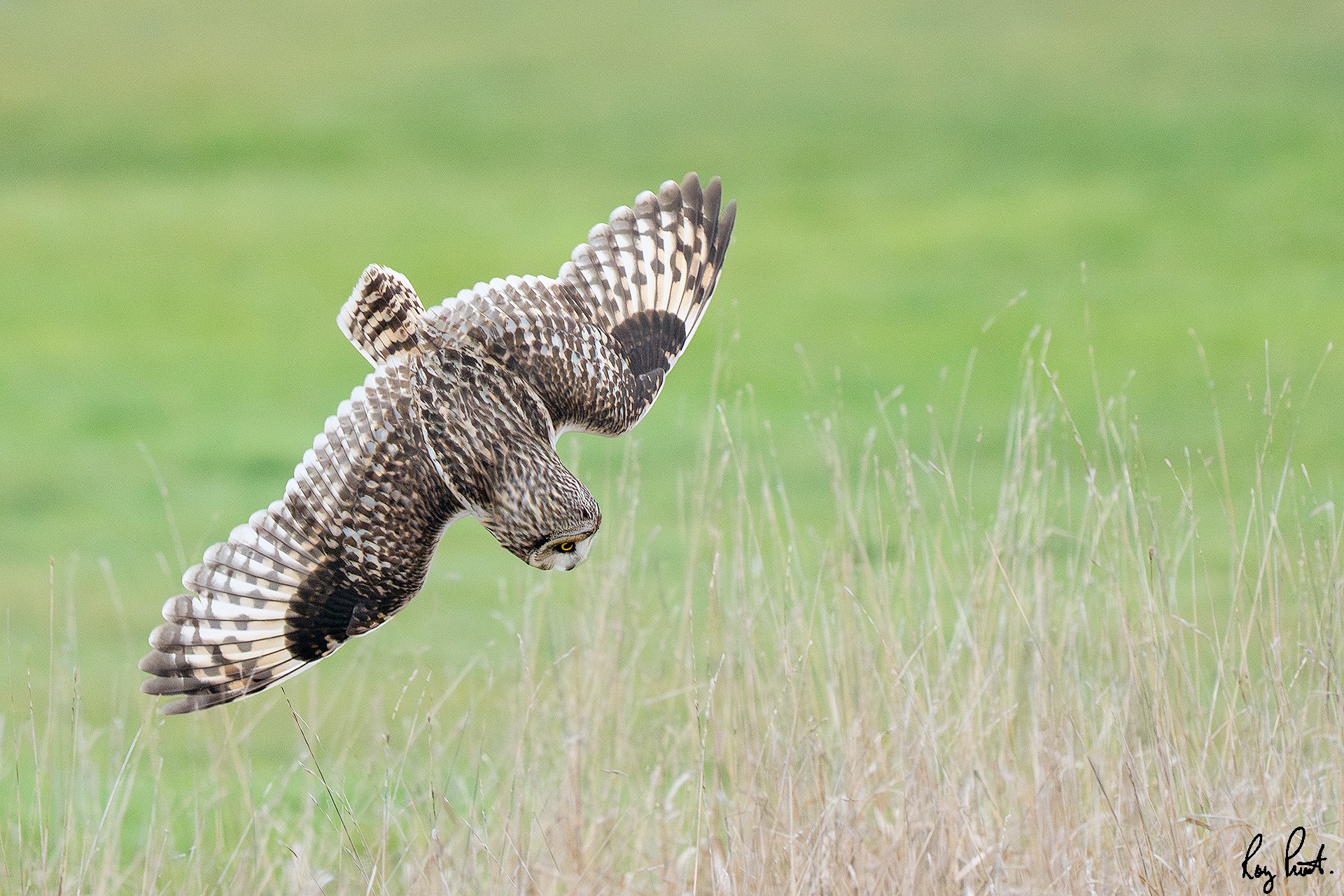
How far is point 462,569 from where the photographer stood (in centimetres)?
838

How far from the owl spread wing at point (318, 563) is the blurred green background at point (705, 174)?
6.05m

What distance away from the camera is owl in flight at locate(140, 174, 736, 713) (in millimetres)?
2836

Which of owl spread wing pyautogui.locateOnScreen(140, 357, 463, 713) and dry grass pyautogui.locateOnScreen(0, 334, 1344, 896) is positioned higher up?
owl spread wing pyautogui.locateOnScreen(140, 357, 463, 713)

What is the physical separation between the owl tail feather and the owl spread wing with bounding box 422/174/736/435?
7cm

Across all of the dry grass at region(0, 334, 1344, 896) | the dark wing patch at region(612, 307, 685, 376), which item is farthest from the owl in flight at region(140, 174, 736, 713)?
the dry grass at region(0, 334, 1344, 896)

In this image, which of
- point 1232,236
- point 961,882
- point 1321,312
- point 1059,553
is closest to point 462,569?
point 1059,553

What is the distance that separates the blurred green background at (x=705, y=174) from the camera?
460 inches

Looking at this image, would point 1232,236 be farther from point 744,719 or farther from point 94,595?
point 744,719
